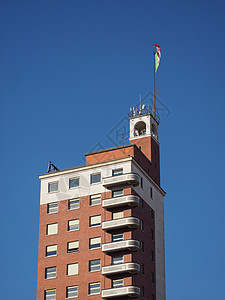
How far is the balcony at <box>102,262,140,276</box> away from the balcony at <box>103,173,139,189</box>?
14.3 meters

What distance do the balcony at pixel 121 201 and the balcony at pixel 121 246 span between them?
657cm

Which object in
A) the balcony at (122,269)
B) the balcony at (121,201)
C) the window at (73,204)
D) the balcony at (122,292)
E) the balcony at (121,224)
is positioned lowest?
the balcony at (122,292)

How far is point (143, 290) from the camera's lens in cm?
11644

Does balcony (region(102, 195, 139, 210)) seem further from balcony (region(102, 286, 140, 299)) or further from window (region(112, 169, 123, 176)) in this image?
balcony (region(102, 286, 140, 299))

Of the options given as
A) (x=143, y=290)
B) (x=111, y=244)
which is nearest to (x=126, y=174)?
(x=111, y=244)

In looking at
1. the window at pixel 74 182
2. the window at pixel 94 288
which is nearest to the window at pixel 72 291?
the window at pixel 94 288

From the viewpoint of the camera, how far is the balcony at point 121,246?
114 m

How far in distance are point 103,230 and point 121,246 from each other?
18.2 feet

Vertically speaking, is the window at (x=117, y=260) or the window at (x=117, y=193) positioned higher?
the window at (x=117, y=193)

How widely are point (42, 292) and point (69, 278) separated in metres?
5.47

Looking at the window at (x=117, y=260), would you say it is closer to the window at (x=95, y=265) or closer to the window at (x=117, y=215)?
the window at (x=95, y=265)

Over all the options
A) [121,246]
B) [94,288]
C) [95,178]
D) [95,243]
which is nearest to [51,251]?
[95,243]

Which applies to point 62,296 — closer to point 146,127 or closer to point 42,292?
point 42,292

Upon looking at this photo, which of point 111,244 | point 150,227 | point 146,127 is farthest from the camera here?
point 146,127
